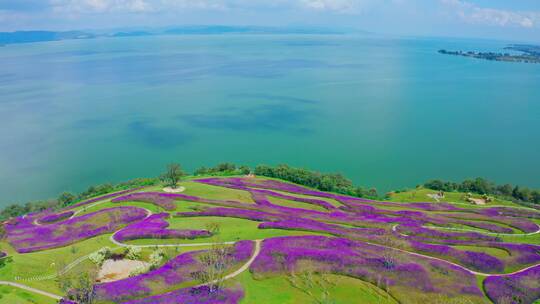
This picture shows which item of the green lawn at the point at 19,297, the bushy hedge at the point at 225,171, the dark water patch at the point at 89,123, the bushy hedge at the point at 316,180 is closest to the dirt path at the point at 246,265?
the green lawn at the point at 19,297

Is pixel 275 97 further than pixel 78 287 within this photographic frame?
Yes

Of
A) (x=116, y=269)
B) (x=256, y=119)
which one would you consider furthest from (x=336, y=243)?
(x=256, y=119)

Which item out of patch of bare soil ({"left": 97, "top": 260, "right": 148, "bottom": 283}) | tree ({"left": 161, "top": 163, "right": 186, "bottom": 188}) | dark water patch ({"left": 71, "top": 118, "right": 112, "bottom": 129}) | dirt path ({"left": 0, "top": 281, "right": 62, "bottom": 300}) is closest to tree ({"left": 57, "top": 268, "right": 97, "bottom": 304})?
dirt path ({"left": 0, "top": 281, "right": 62, "bottom": 300})

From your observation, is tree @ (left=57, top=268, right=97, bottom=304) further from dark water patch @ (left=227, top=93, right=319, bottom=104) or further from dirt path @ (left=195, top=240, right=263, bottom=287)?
dark water patch @ (left=227, top=93, right=319, bottom=104)

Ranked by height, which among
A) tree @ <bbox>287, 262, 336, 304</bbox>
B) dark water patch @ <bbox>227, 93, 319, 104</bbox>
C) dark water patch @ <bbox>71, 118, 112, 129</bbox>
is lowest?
dark water patch @ <bbox>71, 118, 112, 129</bbox>

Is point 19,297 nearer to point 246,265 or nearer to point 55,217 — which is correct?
point 246,265

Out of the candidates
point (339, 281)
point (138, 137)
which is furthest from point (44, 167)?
point (339, 281)

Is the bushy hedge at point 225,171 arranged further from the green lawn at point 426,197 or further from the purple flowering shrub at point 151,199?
the green lawn at point 426,197
